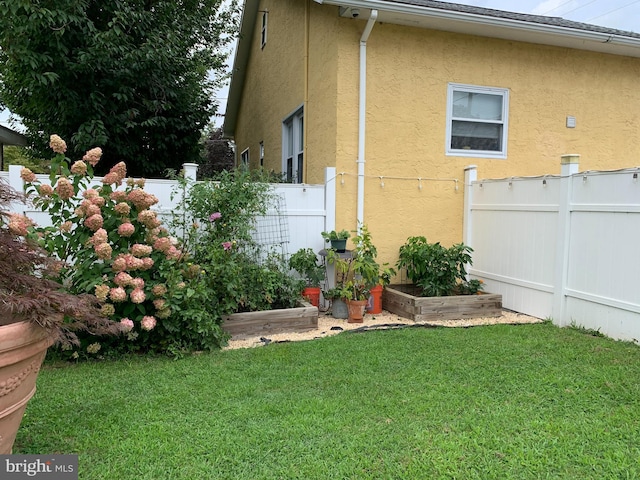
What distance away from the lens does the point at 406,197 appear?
653cm

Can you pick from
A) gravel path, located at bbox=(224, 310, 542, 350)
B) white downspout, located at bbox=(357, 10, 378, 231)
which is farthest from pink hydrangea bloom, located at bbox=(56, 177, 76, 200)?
white downspout, located at bbox=(357, 10, 378, 231)

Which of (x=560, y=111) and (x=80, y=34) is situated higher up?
(x=80, y=34)

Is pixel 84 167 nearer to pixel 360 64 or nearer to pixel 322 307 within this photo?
pixel 322 307

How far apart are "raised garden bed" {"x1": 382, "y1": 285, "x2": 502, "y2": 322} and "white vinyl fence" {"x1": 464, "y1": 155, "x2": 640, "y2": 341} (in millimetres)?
432

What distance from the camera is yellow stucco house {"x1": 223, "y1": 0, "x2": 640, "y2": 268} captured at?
615 cm

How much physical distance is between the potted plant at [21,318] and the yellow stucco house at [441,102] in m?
4.26

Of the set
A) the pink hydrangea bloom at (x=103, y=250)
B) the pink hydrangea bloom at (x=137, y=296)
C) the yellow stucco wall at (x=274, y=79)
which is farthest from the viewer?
the yellow stucco wall at (x=274, y=79)

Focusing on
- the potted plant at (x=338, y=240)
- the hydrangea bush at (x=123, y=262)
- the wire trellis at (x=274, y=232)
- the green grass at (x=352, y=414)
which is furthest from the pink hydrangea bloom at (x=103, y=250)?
the potted plant at (x=338, y=240)

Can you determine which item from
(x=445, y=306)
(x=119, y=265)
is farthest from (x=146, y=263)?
(x=445, y=306)

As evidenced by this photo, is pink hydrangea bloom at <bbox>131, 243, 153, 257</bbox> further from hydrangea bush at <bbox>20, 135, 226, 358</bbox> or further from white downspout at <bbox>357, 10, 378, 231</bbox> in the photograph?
white downspout at <bbox>357, 10, 378, 231</bbox>

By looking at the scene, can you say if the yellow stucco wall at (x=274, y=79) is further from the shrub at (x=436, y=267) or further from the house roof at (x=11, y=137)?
the house roof at (x=11, y=137)

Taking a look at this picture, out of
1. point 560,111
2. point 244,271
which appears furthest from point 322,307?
point 560,111

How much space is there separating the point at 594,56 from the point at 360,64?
4.00 m

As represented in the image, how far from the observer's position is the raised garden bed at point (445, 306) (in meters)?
5.55
